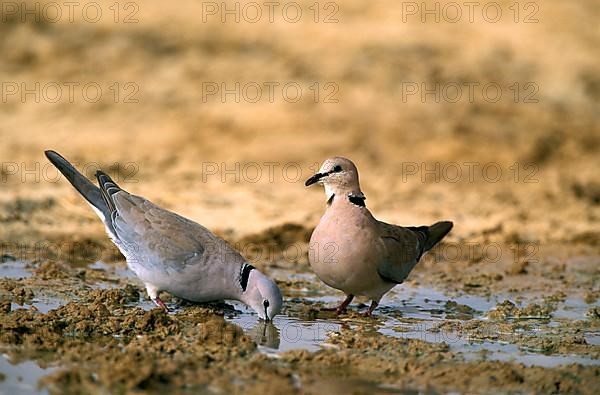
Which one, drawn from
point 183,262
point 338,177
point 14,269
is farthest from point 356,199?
point 14,269

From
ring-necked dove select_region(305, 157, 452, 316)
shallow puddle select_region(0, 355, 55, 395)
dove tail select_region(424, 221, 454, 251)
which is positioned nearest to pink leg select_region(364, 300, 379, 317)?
ring-necked dove select_region(305, 157, 452, 316)

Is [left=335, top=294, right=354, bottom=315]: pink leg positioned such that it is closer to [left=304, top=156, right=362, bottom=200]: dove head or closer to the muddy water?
the muddy water

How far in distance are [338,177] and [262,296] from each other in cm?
96

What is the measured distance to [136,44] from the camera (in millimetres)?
14578

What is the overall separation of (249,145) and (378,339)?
6.59 m

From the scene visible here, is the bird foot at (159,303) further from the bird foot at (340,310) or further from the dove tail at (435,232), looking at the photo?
the dove tail at (435,232)

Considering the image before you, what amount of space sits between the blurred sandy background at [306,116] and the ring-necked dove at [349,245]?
282 centimetres

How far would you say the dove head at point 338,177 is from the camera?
7.04m

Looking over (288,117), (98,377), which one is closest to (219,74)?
(288,117)

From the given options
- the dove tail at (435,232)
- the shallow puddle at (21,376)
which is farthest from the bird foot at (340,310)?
the shallow puddle at (21,376)

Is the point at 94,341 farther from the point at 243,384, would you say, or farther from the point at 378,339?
the point at 378,339

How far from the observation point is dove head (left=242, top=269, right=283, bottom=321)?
6750 mm

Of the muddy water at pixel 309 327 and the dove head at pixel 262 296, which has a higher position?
the dove head at pixel 262 296

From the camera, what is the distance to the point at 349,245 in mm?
6938
